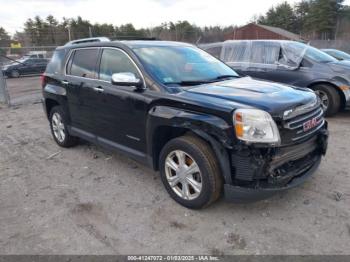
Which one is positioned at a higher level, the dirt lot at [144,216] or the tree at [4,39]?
the tree at [4,39]

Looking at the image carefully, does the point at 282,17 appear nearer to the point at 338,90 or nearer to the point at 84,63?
the point at 338,90

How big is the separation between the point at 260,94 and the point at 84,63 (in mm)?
2714

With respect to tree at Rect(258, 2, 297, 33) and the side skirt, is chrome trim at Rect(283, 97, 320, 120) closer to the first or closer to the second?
the side skirt

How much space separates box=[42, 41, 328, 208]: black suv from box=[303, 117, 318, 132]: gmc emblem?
0.04 ft

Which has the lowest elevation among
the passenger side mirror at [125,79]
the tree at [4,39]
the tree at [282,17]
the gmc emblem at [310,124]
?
the gmc emblem at [310,124]

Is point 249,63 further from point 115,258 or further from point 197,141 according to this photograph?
point 115,258

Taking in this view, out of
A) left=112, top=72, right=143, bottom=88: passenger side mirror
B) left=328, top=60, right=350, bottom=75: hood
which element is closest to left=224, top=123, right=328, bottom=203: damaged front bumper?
left=112, top=72, right=143, bottom=88: passenger side mirror

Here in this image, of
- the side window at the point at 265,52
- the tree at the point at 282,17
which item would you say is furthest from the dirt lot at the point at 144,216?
the tree at the point at 282,17

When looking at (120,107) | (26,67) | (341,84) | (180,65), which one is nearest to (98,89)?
(120,107)

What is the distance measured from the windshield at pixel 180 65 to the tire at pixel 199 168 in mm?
774

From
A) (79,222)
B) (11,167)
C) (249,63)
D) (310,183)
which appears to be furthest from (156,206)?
(249,63)

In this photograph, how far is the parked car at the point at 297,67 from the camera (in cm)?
655

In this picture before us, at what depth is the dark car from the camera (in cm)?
2014

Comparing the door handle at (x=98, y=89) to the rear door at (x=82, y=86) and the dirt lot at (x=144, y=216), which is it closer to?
the rear door at (x=82, y=86)
